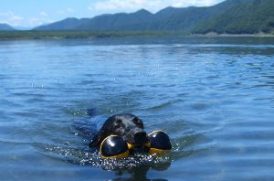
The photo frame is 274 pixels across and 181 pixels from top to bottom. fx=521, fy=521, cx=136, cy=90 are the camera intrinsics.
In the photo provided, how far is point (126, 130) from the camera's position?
897 cm

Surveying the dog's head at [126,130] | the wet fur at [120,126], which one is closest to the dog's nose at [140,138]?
the dog's head at [126,130]

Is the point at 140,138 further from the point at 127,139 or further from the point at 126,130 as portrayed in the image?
the point at 126,130

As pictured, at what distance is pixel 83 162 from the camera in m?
9.05

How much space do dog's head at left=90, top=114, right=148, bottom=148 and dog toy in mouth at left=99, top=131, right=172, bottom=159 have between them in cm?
12

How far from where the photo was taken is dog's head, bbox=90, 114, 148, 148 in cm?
844

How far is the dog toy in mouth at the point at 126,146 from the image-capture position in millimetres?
8648

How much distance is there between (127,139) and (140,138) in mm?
416

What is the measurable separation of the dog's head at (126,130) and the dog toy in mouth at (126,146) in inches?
4.7

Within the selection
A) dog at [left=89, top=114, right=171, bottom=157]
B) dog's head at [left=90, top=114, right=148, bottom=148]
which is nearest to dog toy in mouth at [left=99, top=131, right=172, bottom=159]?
dog at [left=89, top=114, right=171, bottom=157]

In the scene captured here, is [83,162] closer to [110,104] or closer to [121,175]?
[121,175]

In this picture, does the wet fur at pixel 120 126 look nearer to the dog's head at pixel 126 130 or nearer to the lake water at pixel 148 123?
the dog's head at pixel 126 130

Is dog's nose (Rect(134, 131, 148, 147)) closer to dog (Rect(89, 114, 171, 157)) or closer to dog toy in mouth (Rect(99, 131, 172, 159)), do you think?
dog (Rect(89, 114, 171, 157))

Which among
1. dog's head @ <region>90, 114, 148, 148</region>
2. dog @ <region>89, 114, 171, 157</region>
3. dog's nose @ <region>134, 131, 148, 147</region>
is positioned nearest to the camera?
dog's nose @ <region>134, 131, 148, 147</region>

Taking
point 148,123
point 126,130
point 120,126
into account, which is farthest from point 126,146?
point 148,123
